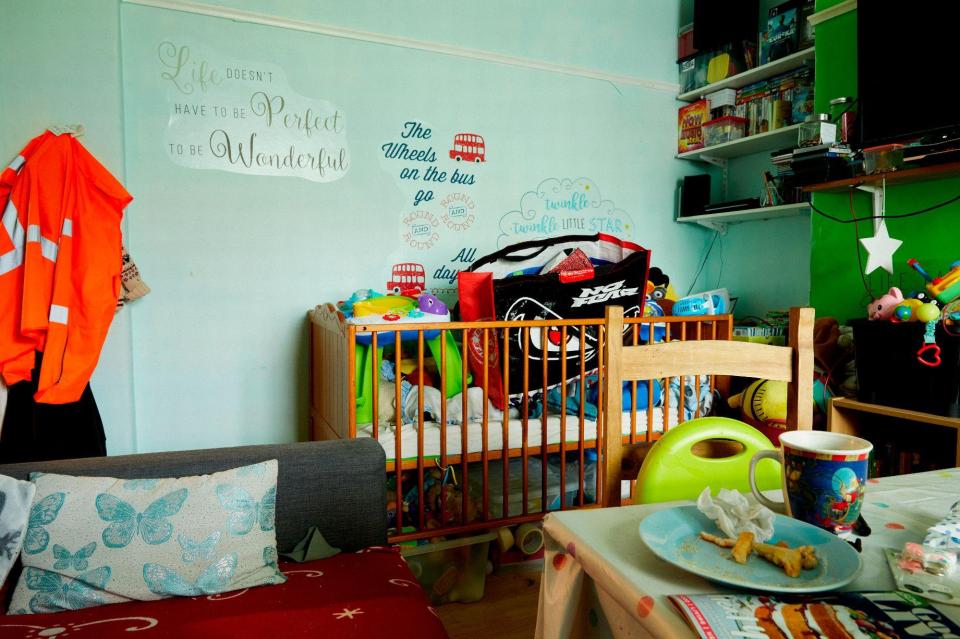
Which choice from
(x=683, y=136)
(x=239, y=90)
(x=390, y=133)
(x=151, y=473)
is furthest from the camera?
(x=683, y=136)

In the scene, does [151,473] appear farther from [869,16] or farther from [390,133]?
[869,16]

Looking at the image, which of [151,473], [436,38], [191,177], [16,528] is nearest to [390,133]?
[436,38]

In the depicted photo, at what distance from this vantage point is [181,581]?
1104 millimetres

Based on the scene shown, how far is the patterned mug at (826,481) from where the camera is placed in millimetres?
633

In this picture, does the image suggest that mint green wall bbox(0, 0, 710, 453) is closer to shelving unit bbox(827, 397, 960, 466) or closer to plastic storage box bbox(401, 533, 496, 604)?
plastic storage box bbox(401, 533, 496, 604)

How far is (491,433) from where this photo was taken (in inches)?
81.8

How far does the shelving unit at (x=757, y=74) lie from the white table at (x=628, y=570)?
224 centimetres

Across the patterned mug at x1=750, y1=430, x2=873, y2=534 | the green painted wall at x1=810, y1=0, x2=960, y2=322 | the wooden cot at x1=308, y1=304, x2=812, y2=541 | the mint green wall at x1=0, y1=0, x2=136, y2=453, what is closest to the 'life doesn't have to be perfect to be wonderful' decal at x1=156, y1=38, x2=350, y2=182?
the mint green wall at x1=0, y1=0, x2=136, y2=453

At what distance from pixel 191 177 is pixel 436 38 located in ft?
3.86

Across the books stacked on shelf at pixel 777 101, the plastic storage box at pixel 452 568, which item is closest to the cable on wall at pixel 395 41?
the books stacked on shelf at pixel 777 101

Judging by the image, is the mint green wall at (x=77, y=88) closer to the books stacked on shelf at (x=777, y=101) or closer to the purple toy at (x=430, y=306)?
the purple toy at (x=430, y=306)

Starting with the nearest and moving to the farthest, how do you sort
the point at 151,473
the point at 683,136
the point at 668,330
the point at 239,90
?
the point at 151,473
the point at 668,330
the point at 239,90
the point at 683,136

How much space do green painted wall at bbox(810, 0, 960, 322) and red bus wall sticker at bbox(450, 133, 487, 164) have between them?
133 centimetres

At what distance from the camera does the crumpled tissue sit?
61 centimetres
